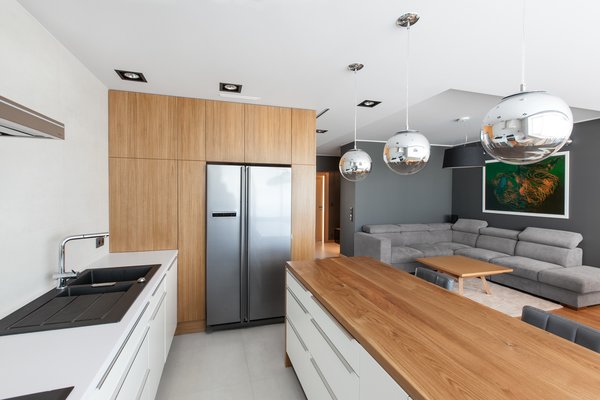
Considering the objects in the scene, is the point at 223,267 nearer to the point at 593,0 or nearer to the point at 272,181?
the point at 272,181

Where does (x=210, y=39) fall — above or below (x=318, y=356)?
above

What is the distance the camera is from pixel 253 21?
1.68 m

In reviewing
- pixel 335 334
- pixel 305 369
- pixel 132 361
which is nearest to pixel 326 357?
pixel 335 334

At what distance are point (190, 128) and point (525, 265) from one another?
528 centimetres

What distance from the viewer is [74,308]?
1.51 metres

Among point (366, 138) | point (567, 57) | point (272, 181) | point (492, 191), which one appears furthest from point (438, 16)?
point (492, 191)

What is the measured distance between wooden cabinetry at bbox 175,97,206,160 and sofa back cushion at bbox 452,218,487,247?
228 inches

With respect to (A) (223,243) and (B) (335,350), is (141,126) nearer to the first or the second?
(A) (223,243)

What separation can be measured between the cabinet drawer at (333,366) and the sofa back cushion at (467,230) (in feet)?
18.0

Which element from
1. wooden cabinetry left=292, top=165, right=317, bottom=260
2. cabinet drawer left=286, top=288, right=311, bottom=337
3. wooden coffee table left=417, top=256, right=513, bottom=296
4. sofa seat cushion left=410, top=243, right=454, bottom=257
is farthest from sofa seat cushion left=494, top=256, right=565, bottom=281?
cabinet drawer left=286, top=288, right=311, bottom=337

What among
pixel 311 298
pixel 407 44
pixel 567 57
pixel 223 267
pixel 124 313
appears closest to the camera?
pixel 124 313

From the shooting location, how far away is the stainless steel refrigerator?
3000mm

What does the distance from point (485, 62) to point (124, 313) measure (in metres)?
3.03

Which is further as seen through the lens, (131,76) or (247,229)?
(247,229)
